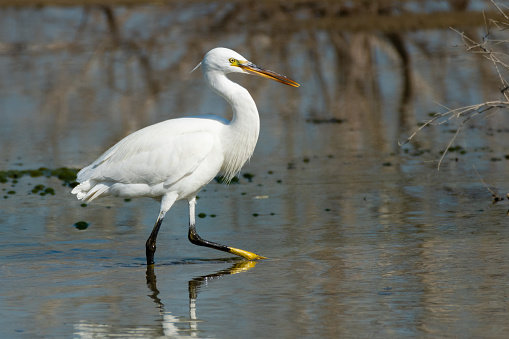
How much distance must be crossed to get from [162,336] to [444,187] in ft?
17.6

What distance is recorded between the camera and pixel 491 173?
10781 millimetres

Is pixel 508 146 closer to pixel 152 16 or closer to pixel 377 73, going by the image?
pixel 377 73

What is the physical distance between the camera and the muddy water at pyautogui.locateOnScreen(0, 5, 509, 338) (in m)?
6.10

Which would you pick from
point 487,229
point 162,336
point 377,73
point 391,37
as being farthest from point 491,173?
point 391,37

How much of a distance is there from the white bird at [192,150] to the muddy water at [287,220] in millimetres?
609

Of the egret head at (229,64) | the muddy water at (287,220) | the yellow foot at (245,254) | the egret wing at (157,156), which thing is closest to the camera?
the muddy water at (287,220)

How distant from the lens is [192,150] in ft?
26.0

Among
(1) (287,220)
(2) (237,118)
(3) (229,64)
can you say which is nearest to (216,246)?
(2) (237,118)

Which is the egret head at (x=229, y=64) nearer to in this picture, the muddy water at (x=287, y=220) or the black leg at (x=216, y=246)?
the black leg at (x=216, y=246)

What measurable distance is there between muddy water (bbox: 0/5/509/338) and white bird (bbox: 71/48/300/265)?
24.0 inches

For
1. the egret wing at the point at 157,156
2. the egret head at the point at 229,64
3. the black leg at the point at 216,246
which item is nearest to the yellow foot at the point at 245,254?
the black leg at the point at 216,246

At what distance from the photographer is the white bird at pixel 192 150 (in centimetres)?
797

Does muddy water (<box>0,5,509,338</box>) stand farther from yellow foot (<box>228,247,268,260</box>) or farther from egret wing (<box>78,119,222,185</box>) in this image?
egret wing (<box>78,119,222,185</box>)

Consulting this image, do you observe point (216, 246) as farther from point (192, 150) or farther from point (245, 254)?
point (192, 150)
